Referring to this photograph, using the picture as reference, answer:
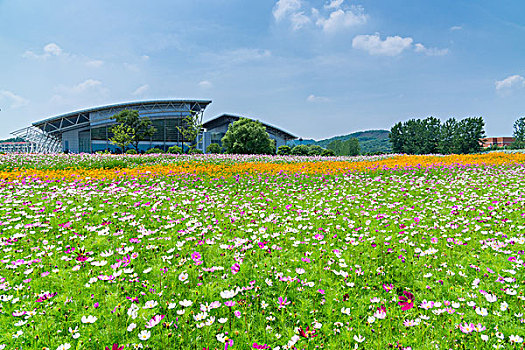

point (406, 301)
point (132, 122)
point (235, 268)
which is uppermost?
point (132, 122)

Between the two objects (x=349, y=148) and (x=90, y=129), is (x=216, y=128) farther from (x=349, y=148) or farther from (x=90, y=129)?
(x=349, y=148)

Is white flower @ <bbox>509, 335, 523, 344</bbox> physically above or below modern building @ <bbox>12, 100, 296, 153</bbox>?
Result: below

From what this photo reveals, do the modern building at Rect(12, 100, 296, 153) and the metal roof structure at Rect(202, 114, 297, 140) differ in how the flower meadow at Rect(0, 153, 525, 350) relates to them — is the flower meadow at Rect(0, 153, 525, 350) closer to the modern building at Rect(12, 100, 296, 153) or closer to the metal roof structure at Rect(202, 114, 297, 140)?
the modern building at Rect(12, 100, 296, 153)

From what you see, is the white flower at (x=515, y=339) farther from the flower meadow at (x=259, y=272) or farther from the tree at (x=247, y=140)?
the tree at (x=247, y=140)

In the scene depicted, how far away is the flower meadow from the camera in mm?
2830

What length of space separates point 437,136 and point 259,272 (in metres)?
85.7

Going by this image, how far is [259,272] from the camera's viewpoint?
3971 millimetres

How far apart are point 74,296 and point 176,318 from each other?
132 cm

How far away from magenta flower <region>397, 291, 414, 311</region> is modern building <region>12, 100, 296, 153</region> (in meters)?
58.9

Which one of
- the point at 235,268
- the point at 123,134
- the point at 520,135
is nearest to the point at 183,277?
the point at 235,268

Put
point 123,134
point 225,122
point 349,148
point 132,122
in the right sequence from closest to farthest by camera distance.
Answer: point 123,134, point 132,122, point 225,122, point 349,148

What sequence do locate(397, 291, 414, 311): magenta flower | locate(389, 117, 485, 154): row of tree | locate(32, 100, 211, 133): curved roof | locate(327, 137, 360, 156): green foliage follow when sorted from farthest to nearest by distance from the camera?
locate(327, 137, 360, 156): green foliage, locate(389, 117, 485, 154): row of tree, locate(32, 100, 211, 133): curved roof, locate(397, 291, 414, 311): magenta flower

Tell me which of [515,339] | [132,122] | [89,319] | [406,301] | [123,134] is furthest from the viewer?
[132,122]

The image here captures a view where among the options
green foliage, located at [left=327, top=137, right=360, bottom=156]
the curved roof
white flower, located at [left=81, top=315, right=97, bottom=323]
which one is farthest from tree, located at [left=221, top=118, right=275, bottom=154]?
green foliage, located at [left=327, top=137, right=360, bottom=156]
